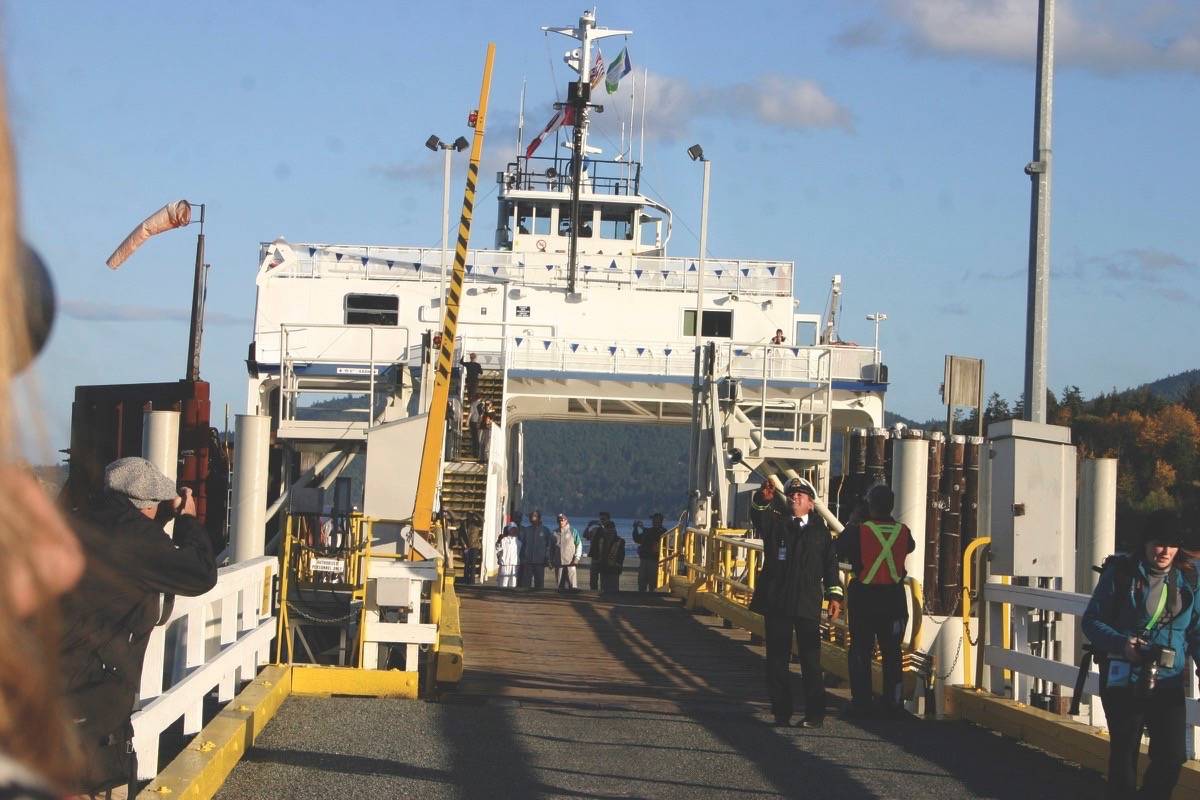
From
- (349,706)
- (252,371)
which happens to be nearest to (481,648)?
(349,706)

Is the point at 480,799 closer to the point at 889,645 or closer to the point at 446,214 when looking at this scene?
the point at 889,645

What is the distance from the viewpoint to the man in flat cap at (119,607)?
13.7 feet

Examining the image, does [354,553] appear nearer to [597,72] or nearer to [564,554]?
[564,554]

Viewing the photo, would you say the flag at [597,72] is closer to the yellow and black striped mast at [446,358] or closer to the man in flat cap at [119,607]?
the yellow and black striped mast at [446,358]

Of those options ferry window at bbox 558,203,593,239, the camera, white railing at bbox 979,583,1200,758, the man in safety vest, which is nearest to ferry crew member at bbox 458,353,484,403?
ferry window at bbox 558,203,593,239

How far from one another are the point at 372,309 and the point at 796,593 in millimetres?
20503

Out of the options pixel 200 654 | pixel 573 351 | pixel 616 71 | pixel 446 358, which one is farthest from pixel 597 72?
pixel 200 654

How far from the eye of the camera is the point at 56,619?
1.36 metres

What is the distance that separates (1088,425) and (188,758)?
79.9 m

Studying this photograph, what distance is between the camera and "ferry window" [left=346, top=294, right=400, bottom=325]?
29.8 metres

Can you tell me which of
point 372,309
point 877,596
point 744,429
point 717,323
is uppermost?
point 717,323

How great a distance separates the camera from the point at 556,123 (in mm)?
35062

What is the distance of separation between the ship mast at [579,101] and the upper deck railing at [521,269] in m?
0.77

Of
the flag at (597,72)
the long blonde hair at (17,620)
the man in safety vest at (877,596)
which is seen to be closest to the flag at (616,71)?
the flag at (597,72)
